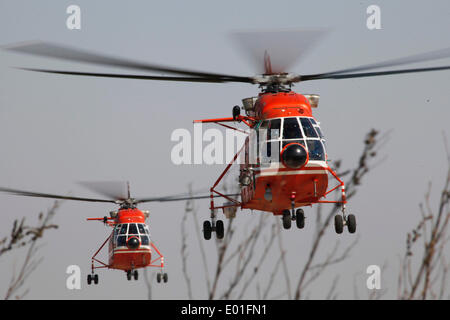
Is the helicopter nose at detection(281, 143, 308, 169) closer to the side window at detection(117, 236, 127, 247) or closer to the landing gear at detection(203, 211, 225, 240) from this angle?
the landing gear at detection(203, 211, 225, 240)

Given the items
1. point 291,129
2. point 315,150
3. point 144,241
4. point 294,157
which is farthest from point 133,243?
point 294,157

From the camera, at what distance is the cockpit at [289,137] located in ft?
58.0

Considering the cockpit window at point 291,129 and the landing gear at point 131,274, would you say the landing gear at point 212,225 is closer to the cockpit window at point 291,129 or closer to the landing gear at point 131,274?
the cockpit window at point 291,129

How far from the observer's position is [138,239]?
A: 3512cm

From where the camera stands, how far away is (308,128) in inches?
709

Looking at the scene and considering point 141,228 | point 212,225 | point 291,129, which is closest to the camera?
point 291,129

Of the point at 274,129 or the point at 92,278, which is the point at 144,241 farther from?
the point at 274,129

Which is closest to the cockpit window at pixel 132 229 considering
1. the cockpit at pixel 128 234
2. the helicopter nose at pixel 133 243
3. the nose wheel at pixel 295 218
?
the cockpit at pixel 128 234

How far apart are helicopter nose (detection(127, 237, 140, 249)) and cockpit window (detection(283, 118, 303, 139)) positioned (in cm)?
1847

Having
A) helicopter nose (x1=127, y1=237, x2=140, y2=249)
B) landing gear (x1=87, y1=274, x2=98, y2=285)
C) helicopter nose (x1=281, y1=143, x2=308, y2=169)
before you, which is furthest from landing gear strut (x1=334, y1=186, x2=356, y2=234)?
landing gear (x1=87, y1=274, x2=98, y2=285)

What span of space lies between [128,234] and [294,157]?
19.7 metres

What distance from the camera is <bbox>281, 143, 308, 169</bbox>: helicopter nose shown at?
1705 centimetres
